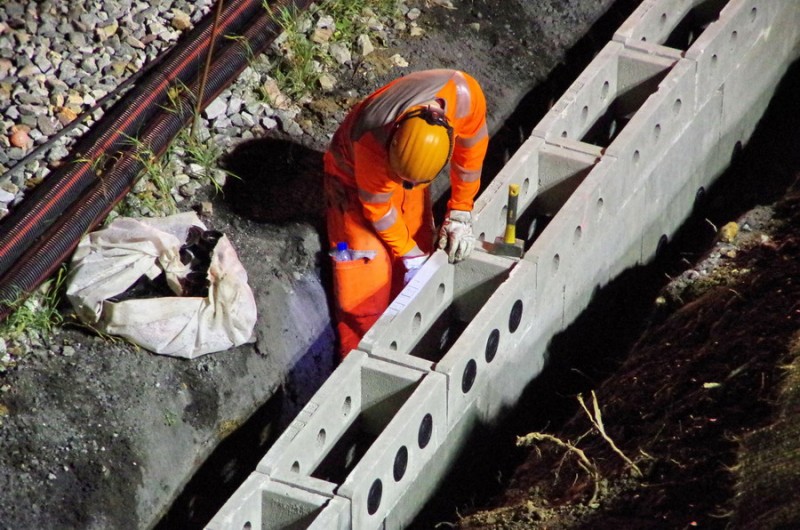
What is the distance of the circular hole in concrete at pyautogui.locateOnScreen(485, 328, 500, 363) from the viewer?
23.7ft

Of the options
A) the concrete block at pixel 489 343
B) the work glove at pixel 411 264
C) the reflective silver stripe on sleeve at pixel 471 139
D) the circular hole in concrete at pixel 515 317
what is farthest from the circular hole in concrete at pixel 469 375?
the reflective silver stripe on sleeve at pixel 471 139

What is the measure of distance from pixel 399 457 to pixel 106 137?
2867 mm

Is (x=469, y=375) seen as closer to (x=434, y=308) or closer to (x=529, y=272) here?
(x=434, y=308)

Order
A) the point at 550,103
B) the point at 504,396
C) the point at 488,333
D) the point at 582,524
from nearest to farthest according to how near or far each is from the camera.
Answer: the point at 582,524
the point at 488,333
the point at 504,396
the point at 550,103

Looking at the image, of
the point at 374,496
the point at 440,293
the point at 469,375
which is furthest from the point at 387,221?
the point at 374,496

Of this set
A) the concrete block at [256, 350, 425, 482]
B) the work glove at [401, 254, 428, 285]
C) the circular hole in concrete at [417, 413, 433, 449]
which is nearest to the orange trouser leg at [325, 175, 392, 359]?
the work glove at [401, 254, 428, 285]

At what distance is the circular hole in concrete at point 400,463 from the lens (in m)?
6.71

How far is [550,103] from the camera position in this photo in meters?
9.87

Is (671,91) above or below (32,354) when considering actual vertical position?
above

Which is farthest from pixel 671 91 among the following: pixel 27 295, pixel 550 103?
pixel 27 295

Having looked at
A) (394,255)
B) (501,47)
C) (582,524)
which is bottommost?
(582,524)

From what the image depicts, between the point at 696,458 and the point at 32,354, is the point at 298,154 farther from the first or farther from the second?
the point at 696,458

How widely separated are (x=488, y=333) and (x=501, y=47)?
341cm

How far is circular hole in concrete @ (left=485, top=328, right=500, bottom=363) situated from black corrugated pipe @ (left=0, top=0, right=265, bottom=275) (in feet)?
8.44
